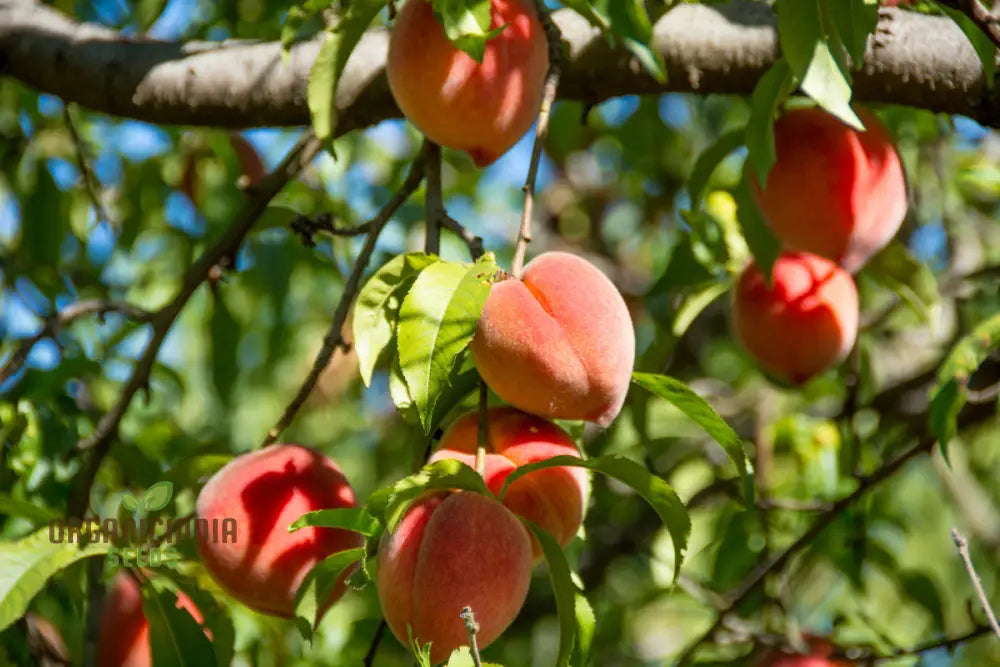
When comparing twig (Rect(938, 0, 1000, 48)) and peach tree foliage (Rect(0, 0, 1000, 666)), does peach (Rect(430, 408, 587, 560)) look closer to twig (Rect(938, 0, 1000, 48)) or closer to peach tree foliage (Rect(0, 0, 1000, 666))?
peach tree foliage (Rect(0, 0, 1000, 666))

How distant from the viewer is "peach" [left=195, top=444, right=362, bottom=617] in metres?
1.12

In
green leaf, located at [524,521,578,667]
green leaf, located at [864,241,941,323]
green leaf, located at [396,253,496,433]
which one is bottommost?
green leaf, located at [864,241,941,323]

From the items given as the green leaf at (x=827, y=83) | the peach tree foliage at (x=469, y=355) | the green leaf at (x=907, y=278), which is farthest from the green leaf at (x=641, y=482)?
the green leaf at (x=907, y=278)

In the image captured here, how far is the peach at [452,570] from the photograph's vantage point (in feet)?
3.05

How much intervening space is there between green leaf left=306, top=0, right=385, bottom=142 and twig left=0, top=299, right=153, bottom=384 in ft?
1.25

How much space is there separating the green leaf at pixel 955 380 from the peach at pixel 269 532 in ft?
2.18

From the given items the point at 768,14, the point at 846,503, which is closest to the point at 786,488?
the point at 846,503

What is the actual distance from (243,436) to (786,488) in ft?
4.35

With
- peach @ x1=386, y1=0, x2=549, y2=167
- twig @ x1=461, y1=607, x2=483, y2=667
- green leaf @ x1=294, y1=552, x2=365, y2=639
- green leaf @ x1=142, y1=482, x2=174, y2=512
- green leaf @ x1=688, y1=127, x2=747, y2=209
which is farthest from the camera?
green leaf @ x1=688, y1=127, x2=747, y2=209

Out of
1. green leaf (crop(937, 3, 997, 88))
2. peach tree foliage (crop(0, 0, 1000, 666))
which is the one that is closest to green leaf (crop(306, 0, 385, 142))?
peach tree foliage (crop(0, 0, 1000, 666))

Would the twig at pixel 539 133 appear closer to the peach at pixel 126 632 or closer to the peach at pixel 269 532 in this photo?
the peach at pixel 269 532

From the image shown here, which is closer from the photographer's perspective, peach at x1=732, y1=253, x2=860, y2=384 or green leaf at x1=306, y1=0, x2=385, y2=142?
green leaf at x1=306, y1=0, x2=385, y2=142

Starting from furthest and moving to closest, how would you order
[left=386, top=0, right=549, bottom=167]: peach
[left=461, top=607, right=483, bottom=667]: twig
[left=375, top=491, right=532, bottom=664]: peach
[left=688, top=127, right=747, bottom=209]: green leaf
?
[left=688, top=127, right=747, bottom=209]: green leaf, [left=386, top=0, right=549, bottom=167]: peach, [left=375, top=491, right=532, bottom=664]: peach, [left=461, top=607, right=483, bottom=667]: twig

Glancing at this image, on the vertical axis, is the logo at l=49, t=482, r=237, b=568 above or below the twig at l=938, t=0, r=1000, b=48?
below
